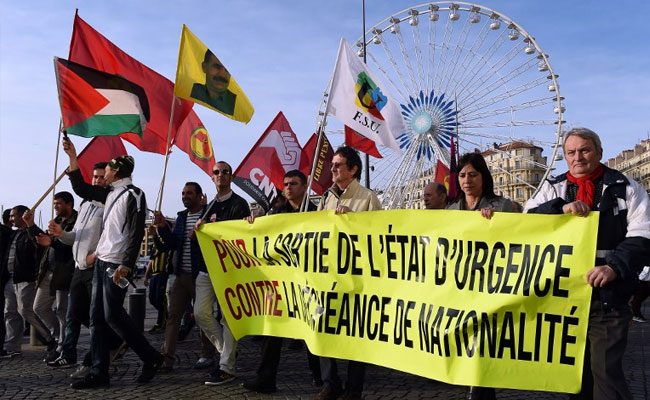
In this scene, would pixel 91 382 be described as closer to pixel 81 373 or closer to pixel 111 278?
pixel 81 373

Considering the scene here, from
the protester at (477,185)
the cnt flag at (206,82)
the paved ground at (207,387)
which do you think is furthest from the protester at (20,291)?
the protester at (477,185)

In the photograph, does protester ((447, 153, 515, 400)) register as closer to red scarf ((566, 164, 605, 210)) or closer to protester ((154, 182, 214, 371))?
red scarf ((566, 164, 605, 210))

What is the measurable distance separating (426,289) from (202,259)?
2.39 metres

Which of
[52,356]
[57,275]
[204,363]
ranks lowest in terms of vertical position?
[52,356]

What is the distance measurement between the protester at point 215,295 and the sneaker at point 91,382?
2.85 ft

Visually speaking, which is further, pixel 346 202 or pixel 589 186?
pixel 346 202

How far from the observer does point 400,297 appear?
3.75 metres

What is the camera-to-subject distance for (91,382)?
4754 mm

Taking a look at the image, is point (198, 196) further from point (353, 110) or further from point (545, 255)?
point (545, 255)

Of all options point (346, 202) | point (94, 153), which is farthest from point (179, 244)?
point (94, 153)

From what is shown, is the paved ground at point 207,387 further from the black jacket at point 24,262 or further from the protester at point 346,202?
the black jacket at point 24,262

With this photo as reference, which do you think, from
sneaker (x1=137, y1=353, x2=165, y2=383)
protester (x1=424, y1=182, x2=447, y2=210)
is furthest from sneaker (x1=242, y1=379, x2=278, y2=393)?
protester (x1=424, y1=182, x2=447, y2=210)

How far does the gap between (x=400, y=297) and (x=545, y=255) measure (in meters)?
0.97

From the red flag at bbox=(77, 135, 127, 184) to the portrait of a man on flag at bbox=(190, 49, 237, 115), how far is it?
294cm
